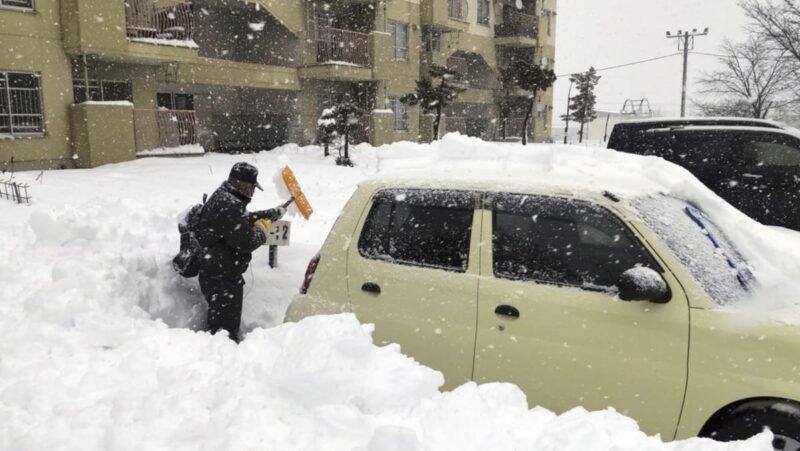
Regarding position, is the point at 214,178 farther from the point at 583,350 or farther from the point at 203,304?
the point at 583,350

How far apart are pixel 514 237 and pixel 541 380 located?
2.61 feet

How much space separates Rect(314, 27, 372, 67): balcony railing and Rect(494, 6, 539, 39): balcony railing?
13671 mm

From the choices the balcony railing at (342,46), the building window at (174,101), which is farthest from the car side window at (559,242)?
the balcony railing at (342,46)

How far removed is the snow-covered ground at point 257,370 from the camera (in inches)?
96.1

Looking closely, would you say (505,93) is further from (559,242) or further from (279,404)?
(279,404)

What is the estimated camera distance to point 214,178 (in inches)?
585

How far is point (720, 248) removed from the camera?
331 cm

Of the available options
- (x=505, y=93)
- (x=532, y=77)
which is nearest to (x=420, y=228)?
(x=532, y=77)

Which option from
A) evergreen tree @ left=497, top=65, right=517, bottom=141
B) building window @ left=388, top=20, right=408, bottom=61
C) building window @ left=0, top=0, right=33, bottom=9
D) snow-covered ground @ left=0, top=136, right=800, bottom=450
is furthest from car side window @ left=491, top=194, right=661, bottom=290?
evergreen tree @ left=497, top=65, right=517, bottom=141

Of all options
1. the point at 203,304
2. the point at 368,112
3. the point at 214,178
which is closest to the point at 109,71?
the point at 214,178

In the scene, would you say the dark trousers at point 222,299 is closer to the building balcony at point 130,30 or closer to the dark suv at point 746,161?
the dark suv at point 746,161

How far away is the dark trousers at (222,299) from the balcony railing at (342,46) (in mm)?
20137

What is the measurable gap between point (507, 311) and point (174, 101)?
20.5 metres

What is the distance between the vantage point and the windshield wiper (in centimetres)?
316
